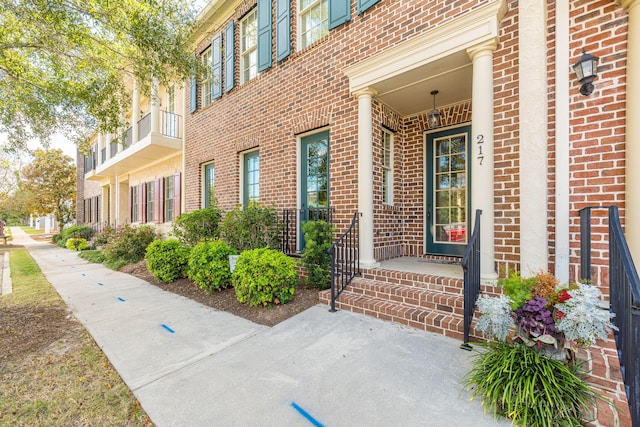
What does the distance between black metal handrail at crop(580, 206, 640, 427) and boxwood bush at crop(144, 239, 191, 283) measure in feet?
20.5

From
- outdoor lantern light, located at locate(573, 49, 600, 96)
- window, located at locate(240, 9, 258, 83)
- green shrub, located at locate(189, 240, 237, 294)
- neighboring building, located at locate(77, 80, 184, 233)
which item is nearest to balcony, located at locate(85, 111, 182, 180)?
neighboring building, located at locate(77, 80, 184, 233)

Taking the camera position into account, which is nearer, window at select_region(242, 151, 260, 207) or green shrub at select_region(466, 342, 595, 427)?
green shrub at select_region(466, 342, 595, 427)

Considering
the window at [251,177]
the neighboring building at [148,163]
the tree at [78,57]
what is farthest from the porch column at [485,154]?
the neighboring building at [148,163]

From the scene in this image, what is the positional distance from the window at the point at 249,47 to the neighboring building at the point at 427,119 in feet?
0.11

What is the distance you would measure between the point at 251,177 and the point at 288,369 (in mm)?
4991

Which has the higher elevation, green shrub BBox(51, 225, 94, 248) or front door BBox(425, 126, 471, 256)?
front door BBox(425, 126, 471, 256)

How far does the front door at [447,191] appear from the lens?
4.78 meters

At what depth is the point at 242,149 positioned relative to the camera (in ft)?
21.9

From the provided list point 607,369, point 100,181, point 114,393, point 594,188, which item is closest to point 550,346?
point 607,369

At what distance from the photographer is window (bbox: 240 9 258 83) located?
6785 mm

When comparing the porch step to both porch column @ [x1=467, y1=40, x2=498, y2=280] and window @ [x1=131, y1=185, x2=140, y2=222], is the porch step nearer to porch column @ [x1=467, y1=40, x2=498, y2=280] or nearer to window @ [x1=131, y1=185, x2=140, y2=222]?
porch column @ [x1=467, y1=40, x2=498, y2=280]

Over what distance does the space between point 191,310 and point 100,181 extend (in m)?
16.5

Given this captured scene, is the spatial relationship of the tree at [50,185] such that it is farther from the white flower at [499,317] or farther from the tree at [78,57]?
the white flower at [499,317]

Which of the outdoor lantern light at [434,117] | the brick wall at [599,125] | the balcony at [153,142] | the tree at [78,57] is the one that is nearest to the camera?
the brick wall at [599,125]
